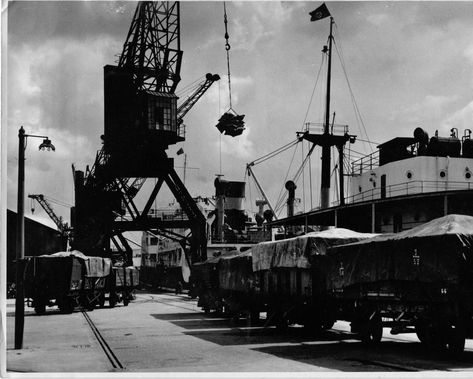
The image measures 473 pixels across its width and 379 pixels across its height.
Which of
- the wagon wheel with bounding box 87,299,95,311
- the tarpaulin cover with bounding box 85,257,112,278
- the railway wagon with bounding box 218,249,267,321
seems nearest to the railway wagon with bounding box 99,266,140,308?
the tarpaulin cover with bounding box 85,257,112,278

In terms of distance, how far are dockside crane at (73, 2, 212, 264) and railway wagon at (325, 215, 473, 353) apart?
2506 cm

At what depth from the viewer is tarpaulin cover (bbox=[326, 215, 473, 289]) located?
43.3 ft

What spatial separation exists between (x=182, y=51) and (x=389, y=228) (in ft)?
63.4

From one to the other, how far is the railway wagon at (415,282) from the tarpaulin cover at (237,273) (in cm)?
677

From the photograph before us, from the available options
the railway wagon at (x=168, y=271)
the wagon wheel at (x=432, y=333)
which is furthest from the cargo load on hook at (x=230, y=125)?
the railway wagon at (x=168, y=271)

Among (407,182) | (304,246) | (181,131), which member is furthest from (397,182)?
(304,246)

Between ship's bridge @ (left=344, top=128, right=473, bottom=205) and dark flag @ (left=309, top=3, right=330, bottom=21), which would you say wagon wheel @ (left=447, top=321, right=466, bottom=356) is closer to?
dark flag @ (left=309, top=3, right=330, bottom=21)

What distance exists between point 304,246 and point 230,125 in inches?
401

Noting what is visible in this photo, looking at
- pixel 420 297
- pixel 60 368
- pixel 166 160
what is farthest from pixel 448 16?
pixel 166 160

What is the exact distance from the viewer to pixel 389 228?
1571 inches

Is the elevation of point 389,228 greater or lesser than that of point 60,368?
greater

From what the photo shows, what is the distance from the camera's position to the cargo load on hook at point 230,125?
89.0ft

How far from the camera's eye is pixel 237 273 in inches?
991

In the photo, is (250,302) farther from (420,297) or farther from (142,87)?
(142,87)
